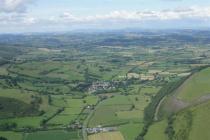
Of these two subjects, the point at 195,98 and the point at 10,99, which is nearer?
the point at 195,98

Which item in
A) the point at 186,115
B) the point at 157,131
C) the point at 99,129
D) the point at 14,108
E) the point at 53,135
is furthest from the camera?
the point at 14,108

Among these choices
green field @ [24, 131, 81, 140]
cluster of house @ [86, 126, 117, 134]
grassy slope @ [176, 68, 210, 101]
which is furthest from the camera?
grassy slope @ [176, 68, 210, 101]

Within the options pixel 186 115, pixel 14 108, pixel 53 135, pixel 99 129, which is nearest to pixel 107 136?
pixel 99 129

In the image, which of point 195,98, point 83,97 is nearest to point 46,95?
point 83,97

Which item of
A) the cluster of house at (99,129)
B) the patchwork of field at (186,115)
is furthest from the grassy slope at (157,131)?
the cluster of house at (99,129)

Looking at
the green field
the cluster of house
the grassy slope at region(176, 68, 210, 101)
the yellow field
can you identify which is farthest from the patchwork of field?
the green field

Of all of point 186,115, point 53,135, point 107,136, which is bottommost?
point 53,135

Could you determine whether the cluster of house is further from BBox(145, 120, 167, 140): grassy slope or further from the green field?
BBox(145, 120, 167, 140): grassy slope

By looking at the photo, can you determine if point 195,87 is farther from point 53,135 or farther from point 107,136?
point 53,135

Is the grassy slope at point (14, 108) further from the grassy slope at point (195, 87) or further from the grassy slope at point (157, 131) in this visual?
the grassy slope at point (195, 87)

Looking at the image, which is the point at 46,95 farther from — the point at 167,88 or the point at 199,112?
the point at 199,112

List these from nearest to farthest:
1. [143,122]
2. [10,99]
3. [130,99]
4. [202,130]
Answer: [202,130] < [143,122] < [10,99] < [130,99]
